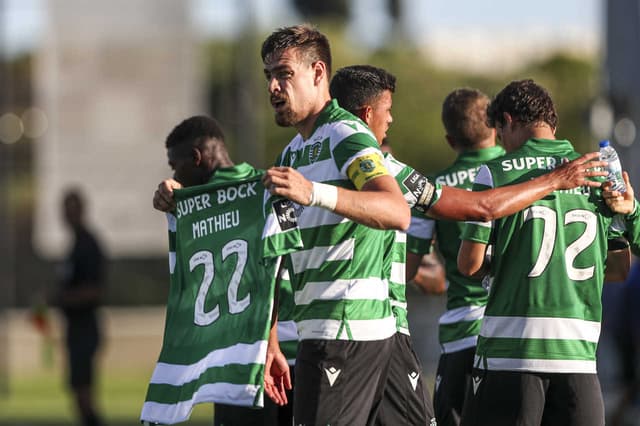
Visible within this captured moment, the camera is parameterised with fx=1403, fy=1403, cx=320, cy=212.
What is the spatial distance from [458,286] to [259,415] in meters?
1.52

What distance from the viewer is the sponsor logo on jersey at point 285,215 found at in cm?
Result: 627

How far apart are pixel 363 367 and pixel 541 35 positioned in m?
76.8

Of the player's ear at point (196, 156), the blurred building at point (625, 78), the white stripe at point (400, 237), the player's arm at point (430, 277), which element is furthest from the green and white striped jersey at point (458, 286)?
the blurred building at point (625, 78)

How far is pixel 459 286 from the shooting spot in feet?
28.3

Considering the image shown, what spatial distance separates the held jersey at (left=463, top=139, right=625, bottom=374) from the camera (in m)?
6.91

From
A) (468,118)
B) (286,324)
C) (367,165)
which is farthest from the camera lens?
(468,118)

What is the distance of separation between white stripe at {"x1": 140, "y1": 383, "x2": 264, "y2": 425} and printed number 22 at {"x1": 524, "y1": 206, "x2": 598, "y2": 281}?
155 cm

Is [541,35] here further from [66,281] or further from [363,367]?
[363,367]

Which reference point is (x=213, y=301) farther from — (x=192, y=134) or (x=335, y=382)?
(x=192, y=134)

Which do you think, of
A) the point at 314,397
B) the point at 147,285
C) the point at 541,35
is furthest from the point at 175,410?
the point at 541,35

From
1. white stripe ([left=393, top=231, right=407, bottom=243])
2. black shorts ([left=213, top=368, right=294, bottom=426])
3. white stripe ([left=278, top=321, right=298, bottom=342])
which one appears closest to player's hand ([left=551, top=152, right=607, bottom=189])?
white stripe ([left=393, top=231, right=407, bottom=243])

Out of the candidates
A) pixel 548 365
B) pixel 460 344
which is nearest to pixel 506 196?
pixel 548 365

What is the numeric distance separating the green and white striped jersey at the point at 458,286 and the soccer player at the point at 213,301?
1.87 m

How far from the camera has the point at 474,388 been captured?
712 cm
